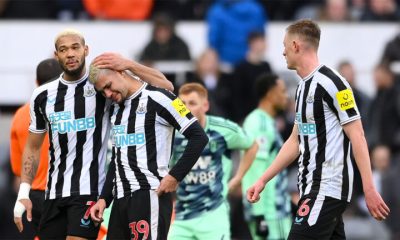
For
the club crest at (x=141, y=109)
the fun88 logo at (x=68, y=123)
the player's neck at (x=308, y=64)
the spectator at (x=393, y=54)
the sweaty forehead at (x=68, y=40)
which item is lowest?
the fun88 logo at (x=68, y=123)

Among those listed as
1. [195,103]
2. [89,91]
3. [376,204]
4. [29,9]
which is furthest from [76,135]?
[29,9]

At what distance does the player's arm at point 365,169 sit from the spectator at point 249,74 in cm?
764

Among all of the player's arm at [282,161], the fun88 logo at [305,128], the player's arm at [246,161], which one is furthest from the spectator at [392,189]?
the fun88 logo at [305,128]

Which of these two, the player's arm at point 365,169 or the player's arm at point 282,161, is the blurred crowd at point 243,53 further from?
the player's arm at point 365,169

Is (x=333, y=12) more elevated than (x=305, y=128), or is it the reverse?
(x=333, y=12)

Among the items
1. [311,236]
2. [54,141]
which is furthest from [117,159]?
[311,236]

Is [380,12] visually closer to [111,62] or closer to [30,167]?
[30,167]

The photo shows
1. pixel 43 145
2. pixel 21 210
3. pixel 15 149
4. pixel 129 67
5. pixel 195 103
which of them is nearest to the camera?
pixel 129 67

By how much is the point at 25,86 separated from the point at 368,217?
17.4 ft

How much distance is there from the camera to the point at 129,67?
31.9ft

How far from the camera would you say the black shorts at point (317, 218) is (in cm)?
920

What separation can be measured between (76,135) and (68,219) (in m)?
0.68

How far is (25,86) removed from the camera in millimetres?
17812

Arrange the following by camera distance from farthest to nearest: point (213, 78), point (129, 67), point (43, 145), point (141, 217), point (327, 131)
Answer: point (213, 78) → point (43, 145) → point (129, 67) → point (141, 217) → point (327, 131)
